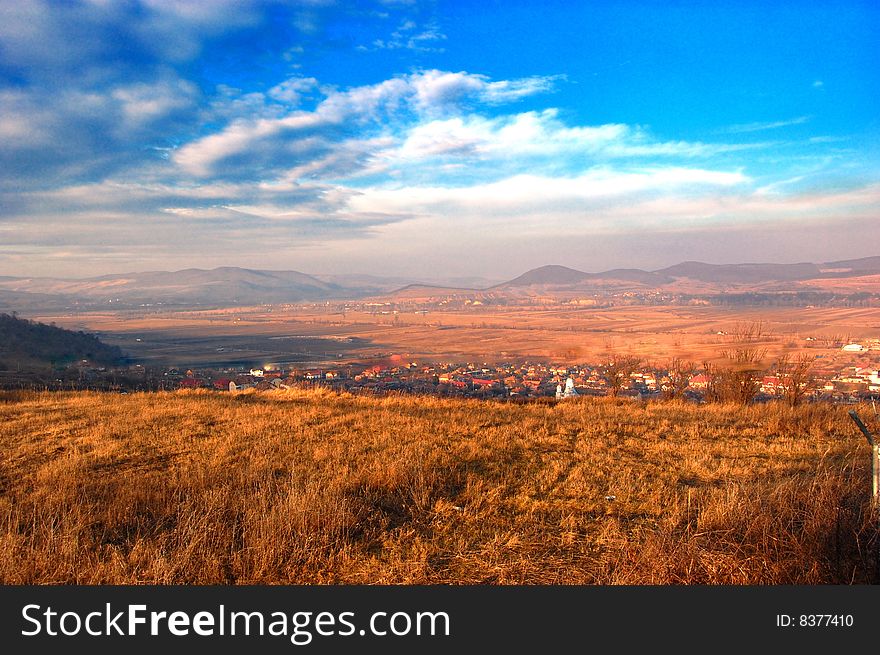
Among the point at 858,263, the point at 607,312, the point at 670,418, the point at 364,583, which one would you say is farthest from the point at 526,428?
the point at 858,263

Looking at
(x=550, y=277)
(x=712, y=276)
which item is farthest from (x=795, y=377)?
(x=550, y=277)

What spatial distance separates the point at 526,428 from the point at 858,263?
86.7 metres

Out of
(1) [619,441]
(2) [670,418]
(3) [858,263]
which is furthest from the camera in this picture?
(3) [858,263]

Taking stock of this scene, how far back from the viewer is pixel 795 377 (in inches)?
545

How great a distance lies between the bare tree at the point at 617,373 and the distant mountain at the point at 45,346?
31.6m

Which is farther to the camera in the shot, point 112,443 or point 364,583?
point 112,443

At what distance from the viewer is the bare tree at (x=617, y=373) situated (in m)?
16.3

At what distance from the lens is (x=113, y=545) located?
4504mm

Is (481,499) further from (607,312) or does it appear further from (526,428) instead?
(607,312)

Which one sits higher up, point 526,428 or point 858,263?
point 858,263

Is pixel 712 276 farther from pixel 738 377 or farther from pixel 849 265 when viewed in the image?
pixel 738 377

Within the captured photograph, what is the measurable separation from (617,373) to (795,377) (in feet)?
15.4

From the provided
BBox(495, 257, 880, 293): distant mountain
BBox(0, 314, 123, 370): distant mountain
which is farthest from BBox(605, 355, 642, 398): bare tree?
BBox(495, 257, 880, 293): distant mountain

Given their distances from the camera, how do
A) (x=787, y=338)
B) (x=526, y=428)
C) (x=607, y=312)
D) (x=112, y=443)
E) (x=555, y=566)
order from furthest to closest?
(x=607, y=312), (x=787, y=338), (x=526, y=428), (x=112, y=443), (x=555, y=566)
